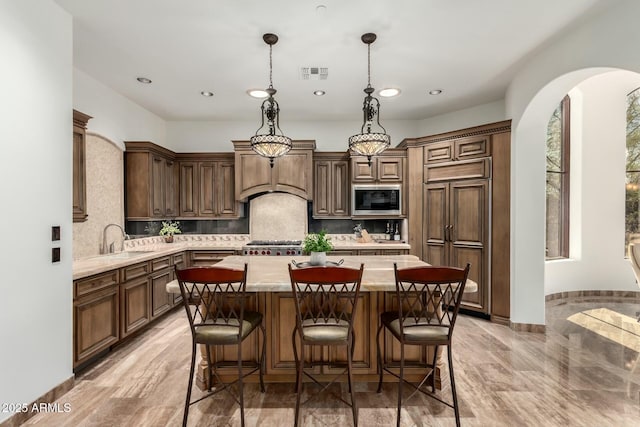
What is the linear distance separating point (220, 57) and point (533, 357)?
429cm

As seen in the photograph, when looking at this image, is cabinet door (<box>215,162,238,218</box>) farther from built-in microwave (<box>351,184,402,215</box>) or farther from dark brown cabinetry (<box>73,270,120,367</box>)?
dark brown cabinetry (<box>73,270,120,367</box>)

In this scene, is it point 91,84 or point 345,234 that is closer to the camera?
point 91,84

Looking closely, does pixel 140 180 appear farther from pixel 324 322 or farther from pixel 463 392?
pixel 463 392

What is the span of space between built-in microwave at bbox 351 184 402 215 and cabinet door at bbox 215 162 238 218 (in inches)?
77.6

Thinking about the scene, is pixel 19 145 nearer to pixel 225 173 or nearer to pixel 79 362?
pixel 79 362

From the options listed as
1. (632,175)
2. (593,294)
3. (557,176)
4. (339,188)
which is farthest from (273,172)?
(632,175)

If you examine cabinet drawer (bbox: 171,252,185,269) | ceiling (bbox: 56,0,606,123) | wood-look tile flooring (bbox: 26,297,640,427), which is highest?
ceiling (bbox: 56,0,606,123)

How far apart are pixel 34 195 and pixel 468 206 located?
4461 mm

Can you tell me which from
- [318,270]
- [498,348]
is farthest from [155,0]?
[498,348]

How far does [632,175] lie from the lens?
209 inches

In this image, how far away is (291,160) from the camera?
16.9ft

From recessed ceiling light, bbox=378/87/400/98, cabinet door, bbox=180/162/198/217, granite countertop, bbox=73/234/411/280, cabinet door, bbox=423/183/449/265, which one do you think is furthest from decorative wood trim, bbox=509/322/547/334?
cabinet door, bbox=180/162/198/217

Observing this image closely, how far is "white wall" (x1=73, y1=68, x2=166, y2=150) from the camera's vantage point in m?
3.71

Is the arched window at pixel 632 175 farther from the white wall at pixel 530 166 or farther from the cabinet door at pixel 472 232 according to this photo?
the cabinet door at pixel 472 232
